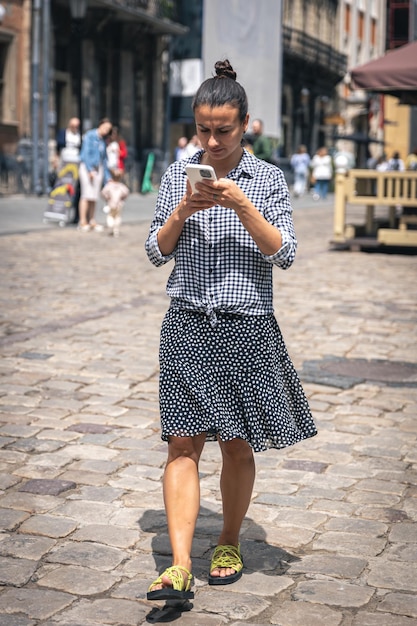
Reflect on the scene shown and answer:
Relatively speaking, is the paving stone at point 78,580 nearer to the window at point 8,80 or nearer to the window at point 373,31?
the window at point 8,80

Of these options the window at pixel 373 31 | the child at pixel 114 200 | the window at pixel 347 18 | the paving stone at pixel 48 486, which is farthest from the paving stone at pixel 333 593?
the window at pixel 373 31

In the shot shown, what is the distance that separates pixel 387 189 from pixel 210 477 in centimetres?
1074

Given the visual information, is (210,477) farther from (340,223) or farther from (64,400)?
(340,223)

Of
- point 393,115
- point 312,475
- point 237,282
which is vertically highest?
point 393,115

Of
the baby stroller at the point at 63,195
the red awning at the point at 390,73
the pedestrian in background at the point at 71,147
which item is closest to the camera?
the red awning at the point at 390,73

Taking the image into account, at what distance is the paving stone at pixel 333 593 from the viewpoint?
10.3 feet

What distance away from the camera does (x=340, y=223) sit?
1486cm

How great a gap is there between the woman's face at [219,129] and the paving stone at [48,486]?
1653 millimetres

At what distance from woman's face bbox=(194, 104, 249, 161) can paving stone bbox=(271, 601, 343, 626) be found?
4.31 feet

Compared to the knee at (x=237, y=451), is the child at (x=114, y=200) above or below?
above

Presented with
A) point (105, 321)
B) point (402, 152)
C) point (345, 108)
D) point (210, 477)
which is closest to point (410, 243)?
point (105, 321)

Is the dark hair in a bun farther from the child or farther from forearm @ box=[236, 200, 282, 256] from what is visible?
the child

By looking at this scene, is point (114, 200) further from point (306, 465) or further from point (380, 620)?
point (380, 620)

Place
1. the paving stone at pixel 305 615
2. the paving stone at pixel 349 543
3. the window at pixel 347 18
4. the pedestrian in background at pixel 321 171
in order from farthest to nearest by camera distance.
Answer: the window at pixel 347 18, the pedestrian in background at pixel 321 171, the paving stone at pixel 349 543, the paving stone at pixel 305 615
